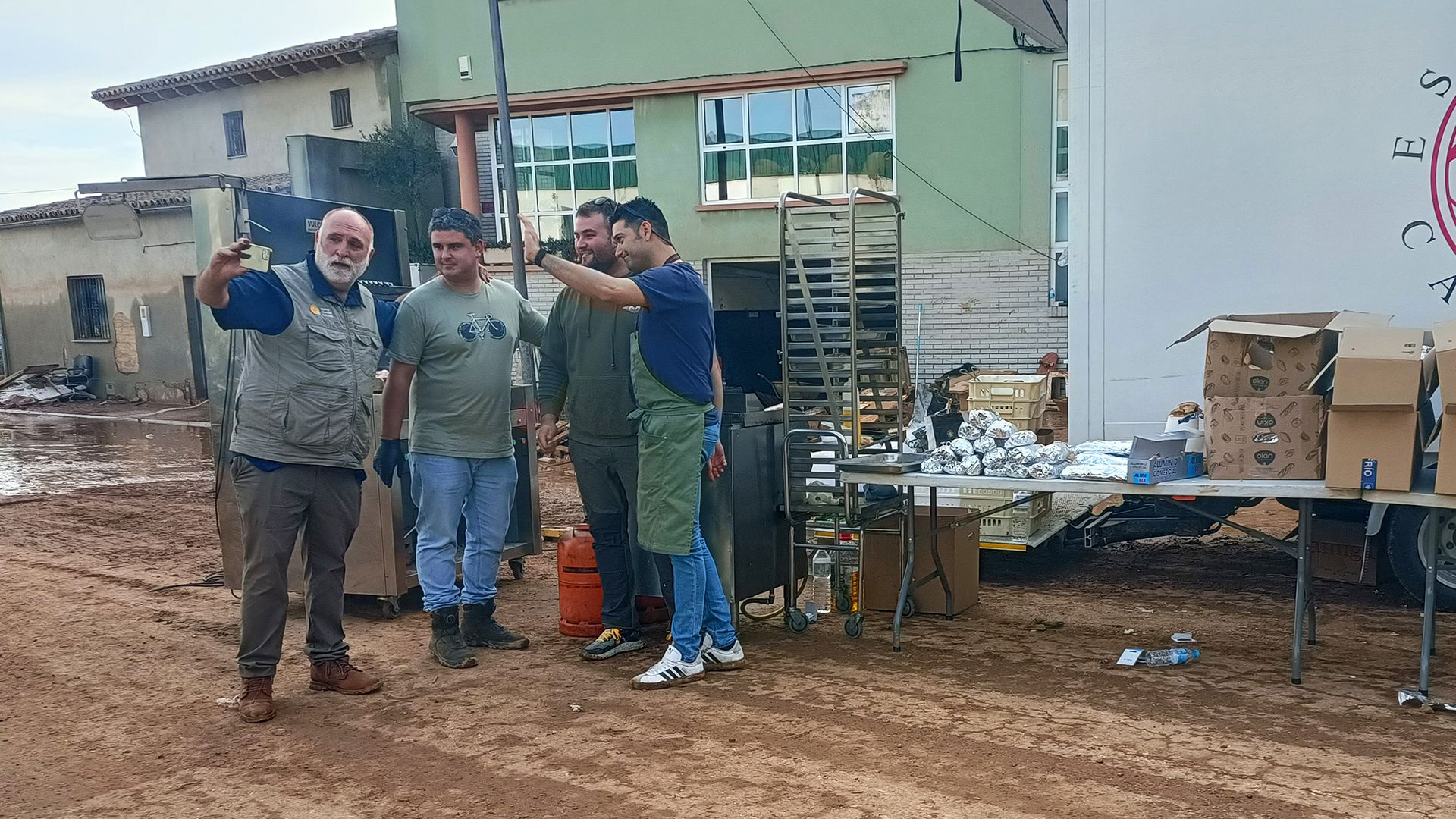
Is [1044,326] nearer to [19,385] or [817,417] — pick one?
[817,417]

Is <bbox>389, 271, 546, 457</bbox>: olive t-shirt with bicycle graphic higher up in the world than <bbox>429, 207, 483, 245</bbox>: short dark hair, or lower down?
lower down

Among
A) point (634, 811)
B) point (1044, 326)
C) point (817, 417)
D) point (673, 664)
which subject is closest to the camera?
point (634, 811)

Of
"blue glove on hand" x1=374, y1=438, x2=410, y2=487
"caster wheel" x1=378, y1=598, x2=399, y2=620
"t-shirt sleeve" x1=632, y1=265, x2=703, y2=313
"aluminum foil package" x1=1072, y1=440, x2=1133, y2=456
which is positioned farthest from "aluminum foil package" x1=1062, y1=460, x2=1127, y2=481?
"caster wheel" x1=378, y1=598, x2=399, y2=620

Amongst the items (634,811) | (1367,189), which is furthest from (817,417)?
(1367,189)

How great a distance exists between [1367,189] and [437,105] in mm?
17175

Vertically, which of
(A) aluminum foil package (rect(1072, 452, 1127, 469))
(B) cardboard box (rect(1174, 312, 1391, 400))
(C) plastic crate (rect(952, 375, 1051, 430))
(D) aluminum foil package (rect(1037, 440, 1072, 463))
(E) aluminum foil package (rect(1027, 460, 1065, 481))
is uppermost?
(B) cardboard box (rect(1174, 312, 1391, 400))

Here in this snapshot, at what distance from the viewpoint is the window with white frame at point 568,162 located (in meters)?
18.5

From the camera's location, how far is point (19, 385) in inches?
933

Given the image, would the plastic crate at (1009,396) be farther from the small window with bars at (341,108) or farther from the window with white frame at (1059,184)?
the small window with bars at (341,108)

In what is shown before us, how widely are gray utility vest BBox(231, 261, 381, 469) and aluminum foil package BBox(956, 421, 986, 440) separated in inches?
110

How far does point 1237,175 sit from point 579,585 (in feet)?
12.8

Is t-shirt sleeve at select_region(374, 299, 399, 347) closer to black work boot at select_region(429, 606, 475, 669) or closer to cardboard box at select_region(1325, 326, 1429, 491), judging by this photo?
black work boot at select_region(429, 606, 475, 669)

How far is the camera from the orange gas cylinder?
548cm

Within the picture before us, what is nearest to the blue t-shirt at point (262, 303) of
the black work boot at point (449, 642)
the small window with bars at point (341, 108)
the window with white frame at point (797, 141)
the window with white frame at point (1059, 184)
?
the black work boot at point (449, 642)
